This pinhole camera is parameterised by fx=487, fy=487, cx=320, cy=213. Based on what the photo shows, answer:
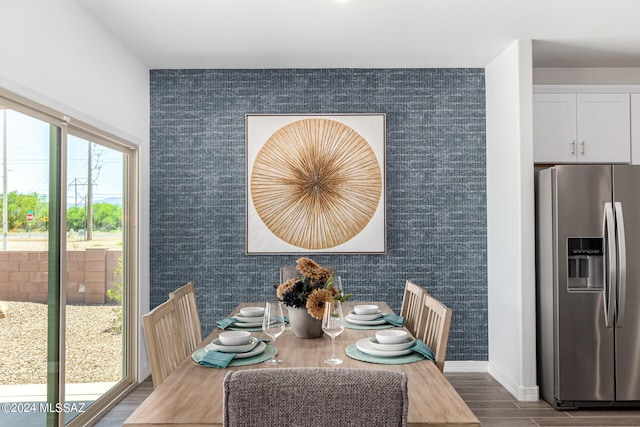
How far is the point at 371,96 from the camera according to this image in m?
4.35

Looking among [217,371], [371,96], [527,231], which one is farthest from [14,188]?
[527,231]

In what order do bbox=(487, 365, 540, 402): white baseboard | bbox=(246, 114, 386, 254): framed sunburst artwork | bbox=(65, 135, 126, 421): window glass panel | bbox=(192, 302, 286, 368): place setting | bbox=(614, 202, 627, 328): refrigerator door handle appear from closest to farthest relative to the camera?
1. bbox=(192, 302, 286, 368): place setting
2. bbox=(65, 135, 126, 421): window glass panel
3. bbox=(614, 202, 627, 328): refrigerator door handle
4. bbox=(487, 365, 540, 402): white baseboard
5. bbox=(246, 114, 386, 254): framed sunburst artwork

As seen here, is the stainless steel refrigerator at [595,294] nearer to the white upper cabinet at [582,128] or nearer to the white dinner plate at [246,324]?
the white upper cabinet at [582,128]

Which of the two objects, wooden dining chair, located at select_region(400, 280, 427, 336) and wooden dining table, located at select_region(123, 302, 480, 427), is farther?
wooden dining chair, located at select_region(400, 280, 427, 336)

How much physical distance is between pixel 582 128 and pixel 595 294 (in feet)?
4.60

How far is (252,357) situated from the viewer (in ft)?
6.49

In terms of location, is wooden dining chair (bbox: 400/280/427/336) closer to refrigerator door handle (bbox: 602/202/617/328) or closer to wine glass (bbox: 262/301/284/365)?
wine glass (bbox: 262/301/284/365)

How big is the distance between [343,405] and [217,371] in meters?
0.94

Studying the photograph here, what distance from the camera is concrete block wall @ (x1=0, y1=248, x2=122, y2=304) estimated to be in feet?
7.83

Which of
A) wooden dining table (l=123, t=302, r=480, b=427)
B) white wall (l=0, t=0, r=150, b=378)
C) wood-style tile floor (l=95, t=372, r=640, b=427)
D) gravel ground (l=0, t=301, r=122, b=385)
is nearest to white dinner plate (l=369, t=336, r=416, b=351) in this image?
wooden dining table (l=123, t=302, r=480, b=427)

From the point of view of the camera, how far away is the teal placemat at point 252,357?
1.91m

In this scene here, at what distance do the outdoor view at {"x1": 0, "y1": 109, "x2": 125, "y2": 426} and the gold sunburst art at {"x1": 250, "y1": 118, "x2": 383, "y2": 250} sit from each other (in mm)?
1238

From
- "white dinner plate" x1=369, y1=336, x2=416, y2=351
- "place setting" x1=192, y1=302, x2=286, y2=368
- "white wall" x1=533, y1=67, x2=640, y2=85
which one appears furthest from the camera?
"white wall" x1=533, y1=67, x2=640, y2=85

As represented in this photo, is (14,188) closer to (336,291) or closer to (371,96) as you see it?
(336,291)
